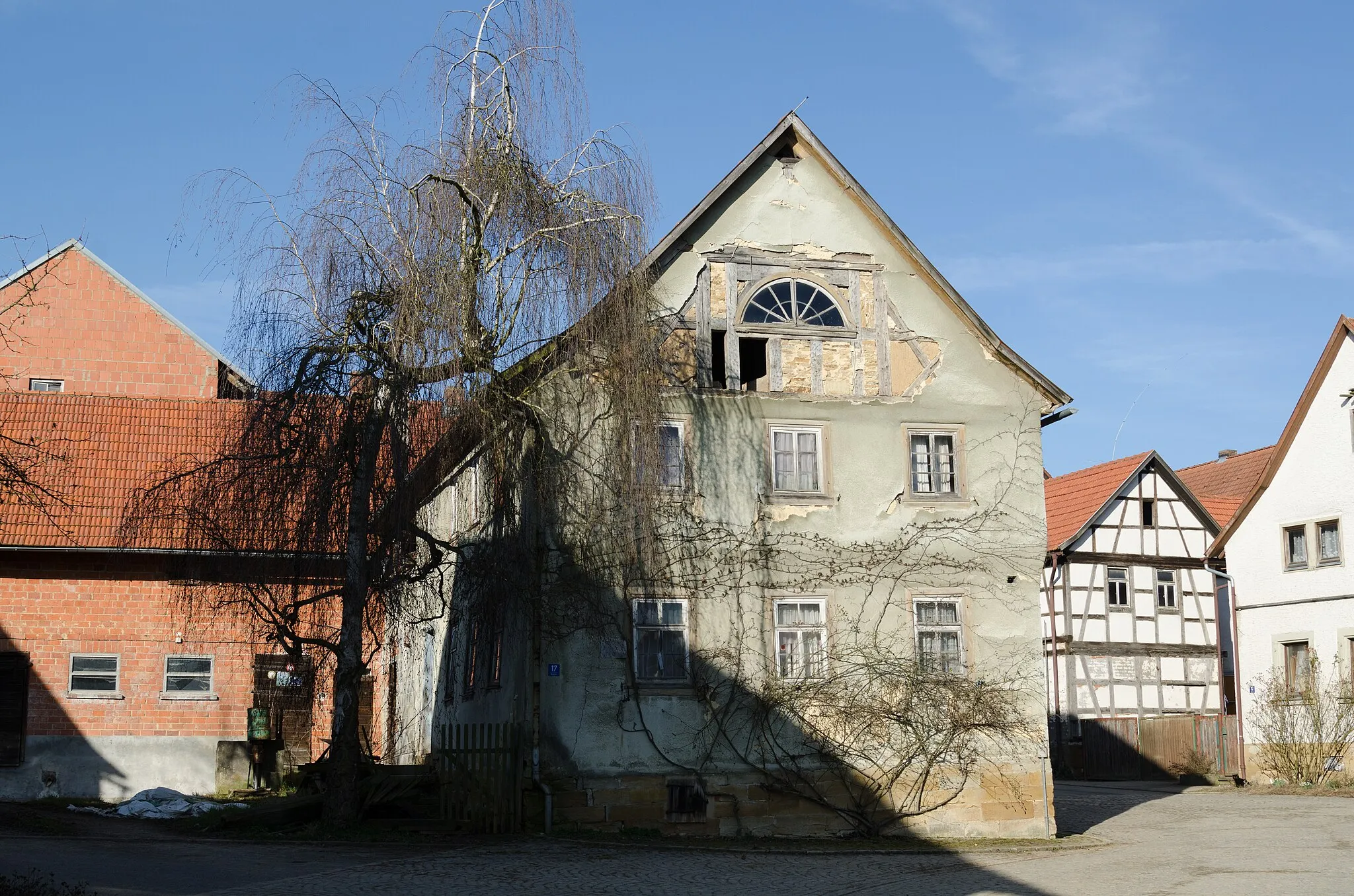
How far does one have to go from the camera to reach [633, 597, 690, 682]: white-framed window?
18812 millimetres

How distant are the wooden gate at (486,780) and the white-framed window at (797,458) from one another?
4.85m

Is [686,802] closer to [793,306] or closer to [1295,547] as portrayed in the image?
[793,306]

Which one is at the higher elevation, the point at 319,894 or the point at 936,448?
the point at 936,448

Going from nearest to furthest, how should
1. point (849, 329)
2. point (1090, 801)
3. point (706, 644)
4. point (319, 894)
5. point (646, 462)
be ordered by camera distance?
1. point (319, 894)
2. point (646, 462)
3. point (706, 644)
4. point (849, 329)
5. point (1090, 801)

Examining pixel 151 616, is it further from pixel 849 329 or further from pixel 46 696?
pixel 849 329

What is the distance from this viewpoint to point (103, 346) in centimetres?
3444

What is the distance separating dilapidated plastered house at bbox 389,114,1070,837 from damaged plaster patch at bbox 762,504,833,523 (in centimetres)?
3

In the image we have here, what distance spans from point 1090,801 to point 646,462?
13.6 metres

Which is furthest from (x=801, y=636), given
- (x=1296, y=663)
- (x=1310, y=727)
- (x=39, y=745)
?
(x=1296, y=663)

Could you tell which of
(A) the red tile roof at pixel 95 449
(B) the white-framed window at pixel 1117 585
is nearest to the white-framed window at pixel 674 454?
(A) the red tile roof at pixel 95 449

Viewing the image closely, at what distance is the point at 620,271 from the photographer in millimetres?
17188

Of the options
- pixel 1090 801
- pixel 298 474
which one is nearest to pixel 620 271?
pixel 298 474

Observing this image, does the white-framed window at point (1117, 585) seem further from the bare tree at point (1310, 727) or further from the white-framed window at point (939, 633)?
the white-framed window at point (939, 633)

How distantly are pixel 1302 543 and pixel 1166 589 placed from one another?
5845 millimetres
